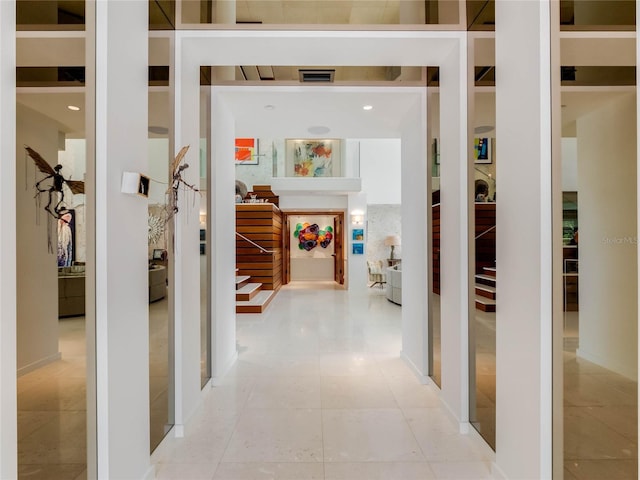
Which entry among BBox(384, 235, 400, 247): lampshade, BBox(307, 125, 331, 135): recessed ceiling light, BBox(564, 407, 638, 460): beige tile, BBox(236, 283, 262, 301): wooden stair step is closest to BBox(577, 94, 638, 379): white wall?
BBox(564, 407, 638, 460): beige tile

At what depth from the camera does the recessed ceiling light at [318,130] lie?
14.4ft

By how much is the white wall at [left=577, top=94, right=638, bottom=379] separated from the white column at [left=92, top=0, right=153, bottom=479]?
2.19 m

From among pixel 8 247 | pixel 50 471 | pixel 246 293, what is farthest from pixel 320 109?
pixel 246 293

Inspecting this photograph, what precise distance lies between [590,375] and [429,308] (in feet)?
5.82

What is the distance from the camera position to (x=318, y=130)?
4.51m

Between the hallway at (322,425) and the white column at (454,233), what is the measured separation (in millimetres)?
347

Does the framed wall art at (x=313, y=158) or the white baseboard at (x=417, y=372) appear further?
the framed wall art at (x=313, y=158)

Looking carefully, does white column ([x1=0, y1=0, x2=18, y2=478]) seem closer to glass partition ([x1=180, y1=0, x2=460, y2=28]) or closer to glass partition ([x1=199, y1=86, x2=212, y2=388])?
glass partition ([x1=180, y1=0, x2=460, y2=28])

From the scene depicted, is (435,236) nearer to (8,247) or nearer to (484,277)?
(484,277)

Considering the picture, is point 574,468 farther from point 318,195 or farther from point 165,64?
point 318,195

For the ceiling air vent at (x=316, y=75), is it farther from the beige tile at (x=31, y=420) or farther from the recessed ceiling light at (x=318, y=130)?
the beige tile at (x=31, y=420)

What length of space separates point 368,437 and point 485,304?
126 cm

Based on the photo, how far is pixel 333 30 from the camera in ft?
8.18

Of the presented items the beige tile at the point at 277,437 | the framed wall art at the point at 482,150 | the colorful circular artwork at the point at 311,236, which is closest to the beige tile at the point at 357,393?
the beige tile at the point at 277,437
